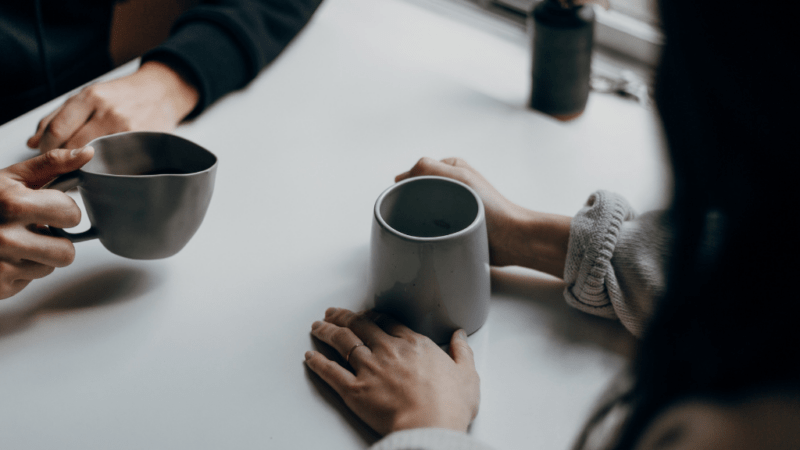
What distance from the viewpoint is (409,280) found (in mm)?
424

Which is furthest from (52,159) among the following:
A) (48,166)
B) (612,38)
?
(612,38)

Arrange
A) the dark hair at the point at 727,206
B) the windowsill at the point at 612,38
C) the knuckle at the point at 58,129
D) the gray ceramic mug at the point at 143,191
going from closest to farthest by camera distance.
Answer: the dark hair at the point at 727,206 → the gray ceramic mug at the point at 143,191 → the knuckle at the point at 58,129 → the windowsill at the point at 612,38

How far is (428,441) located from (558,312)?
0.67 feet

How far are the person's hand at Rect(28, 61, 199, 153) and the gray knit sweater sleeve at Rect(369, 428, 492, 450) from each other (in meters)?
0.48

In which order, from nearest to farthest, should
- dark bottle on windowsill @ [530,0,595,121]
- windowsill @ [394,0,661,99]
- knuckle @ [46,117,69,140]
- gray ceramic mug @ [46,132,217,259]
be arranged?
gray ceramic mug @ [46,132,217,259]
knuckle @ [46,117,69,140]
dark bottle on windowsill @ [530,0,595,121]
windowsill @ [394,0,661,99]

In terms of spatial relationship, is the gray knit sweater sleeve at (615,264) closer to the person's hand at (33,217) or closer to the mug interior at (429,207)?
the mug interior at (429,207)

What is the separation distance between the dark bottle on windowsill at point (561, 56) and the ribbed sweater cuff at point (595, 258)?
291mm

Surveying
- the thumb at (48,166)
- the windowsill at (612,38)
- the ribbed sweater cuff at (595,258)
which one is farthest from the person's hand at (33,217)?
the windowsill at (612,38)

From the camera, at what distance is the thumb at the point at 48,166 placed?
0.46 meters

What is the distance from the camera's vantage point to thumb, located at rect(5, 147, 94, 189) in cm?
46

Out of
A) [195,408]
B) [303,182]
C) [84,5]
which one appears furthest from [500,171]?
[84,5]

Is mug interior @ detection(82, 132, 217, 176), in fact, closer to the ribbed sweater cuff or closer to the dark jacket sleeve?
the dark jacket sleeve

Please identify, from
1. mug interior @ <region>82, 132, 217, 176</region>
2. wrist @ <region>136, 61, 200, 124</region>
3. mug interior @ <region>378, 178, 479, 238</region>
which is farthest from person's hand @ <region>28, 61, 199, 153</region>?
mug interior @ <region>378, 178, 479, 238</region>

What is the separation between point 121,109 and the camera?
26.1 inches
